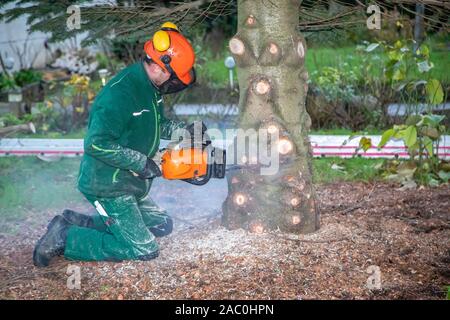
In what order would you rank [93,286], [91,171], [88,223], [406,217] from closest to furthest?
[93,286]
[91,171]
[88,223]
[406,217]

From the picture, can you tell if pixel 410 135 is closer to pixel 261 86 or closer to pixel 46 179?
pixel 261 86

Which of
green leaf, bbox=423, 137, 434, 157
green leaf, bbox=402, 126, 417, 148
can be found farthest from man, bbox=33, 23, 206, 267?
green leaf, bbox=423, 137, 434, 157

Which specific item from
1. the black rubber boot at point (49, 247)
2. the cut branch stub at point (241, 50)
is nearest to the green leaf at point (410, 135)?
the cut branch stub at point (241, 50)

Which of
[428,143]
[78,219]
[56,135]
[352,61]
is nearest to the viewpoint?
[78,219]

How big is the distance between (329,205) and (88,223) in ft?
7.03

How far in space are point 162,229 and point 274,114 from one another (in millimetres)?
1304

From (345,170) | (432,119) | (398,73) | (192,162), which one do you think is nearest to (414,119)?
(432,119)

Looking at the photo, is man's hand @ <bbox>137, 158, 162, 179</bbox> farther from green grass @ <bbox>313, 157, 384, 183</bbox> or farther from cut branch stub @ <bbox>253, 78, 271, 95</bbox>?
green grass @ <bbox>313, 157, 384, 183</bbox>

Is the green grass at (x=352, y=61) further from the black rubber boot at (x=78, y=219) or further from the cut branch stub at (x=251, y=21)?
the black rubber boot at (x=78, y=219)

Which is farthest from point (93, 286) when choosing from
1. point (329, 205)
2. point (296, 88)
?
point (329, 205)

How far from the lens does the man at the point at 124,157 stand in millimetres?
4227

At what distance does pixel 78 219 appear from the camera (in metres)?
4.87

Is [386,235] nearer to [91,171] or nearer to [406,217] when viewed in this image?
[406,217]

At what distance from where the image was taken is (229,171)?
4703 mm
